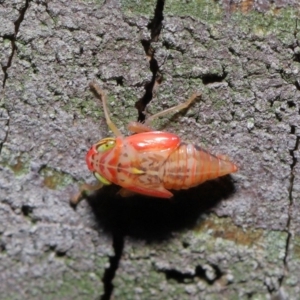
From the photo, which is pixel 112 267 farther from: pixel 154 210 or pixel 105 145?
pixel 105 145

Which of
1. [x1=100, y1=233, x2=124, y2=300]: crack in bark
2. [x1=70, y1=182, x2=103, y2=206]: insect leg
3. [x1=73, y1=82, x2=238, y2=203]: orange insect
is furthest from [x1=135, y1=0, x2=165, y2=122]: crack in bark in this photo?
[x1=100, y1=233, x2=124, y2=300]: crack in bark

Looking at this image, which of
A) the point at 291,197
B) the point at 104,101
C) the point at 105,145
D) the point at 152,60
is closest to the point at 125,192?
the point at 105,145

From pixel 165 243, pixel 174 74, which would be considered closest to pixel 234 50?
pixel 174 74

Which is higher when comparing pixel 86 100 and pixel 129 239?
pixel 86 100

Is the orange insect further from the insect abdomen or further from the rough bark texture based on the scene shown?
the rough bark texture

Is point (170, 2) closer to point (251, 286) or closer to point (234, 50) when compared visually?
point (234, 50)

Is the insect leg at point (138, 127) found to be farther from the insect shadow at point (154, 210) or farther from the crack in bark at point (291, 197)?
the crack in bark at point (291, 197)

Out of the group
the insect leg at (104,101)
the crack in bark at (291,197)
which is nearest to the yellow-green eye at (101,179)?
the insect leg at (104,101)
